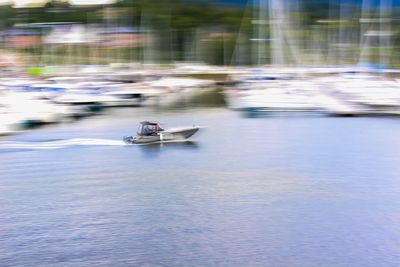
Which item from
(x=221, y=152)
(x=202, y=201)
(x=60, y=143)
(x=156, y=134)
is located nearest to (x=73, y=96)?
(x=60, y=143)

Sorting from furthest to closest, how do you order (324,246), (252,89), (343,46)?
(343,46) → (252,89) → (324,246)

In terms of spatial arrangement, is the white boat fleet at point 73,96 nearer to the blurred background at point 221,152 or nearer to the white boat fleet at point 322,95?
the blurred background at point 221,152

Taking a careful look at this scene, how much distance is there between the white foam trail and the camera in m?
16.5

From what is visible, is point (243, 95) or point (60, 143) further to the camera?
point (243, 95)

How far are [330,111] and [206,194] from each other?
44.3ft

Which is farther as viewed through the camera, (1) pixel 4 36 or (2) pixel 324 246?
(1) pixel 4 36

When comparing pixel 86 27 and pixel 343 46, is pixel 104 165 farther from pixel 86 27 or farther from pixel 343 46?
pixel 86 27

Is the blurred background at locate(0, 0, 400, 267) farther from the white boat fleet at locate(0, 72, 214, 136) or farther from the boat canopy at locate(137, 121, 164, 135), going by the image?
the boat canopy at locate(137, 121, 164, 135)

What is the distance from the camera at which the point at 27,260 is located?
8.04 meters

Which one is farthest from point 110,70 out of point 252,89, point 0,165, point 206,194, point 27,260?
A: point 27,260

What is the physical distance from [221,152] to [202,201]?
5032 millimetres

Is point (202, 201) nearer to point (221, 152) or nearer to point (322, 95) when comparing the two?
point (221, 152)

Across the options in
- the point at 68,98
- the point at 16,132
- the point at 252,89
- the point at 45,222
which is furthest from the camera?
the point at 252,89

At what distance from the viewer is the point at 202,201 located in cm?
1097
